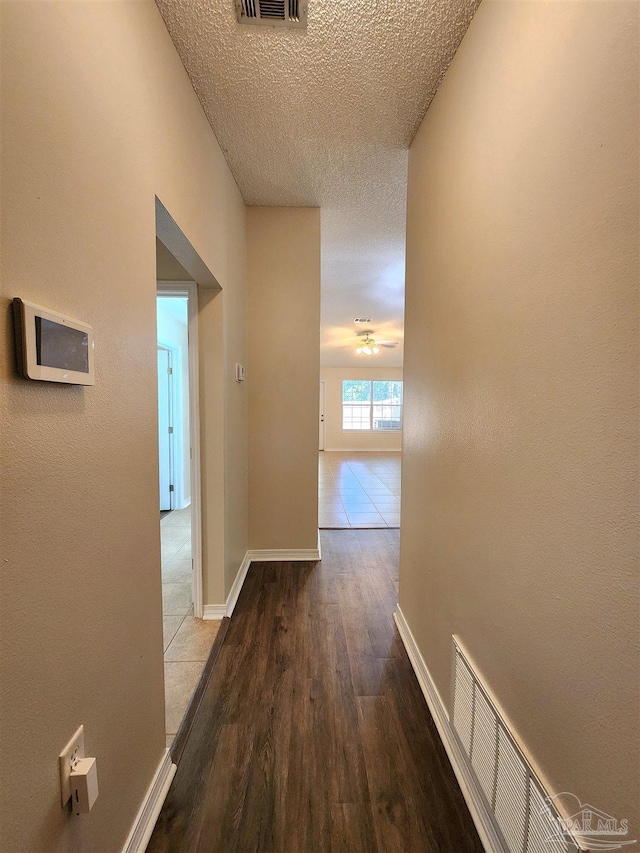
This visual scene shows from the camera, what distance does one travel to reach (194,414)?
2.01 meters

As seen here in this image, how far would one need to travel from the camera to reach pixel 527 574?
2.81 ft

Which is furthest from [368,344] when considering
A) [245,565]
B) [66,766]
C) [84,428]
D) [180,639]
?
[66,766]

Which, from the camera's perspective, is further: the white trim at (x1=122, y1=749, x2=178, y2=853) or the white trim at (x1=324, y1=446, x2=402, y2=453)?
the white trim at (x1=324, y1=446, x2=402, y2=453)

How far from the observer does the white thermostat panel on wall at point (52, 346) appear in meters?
0.57

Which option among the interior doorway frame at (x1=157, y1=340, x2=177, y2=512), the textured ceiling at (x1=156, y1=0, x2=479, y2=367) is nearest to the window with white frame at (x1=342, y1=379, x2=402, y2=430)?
the interior doorway frame at (x1=157, y1=340, x2=177, y2=512)

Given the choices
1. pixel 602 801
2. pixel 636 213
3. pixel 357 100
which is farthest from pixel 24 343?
pixel 357 100

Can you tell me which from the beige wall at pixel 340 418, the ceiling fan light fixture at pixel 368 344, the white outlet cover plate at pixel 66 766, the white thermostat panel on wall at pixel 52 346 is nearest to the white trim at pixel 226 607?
Answer: the white outlet cover plate at pixel 66 766

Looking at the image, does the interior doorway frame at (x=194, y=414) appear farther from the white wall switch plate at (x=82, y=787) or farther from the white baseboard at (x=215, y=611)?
the white wall switch plate at (x=82, y=787)

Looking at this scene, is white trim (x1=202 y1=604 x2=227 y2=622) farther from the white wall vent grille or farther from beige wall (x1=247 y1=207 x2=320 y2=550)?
the white wall vent grille

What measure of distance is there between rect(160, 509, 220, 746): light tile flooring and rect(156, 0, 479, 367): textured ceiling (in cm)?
262

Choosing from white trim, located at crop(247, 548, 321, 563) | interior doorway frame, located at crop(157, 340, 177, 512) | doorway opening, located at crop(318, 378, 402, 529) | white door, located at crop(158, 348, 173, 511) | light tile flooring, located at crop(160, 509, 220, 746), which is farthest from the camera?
doorway opening, located at crop(318, 378, 402, 529)

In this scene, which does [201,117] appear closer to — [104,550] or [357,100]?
[357,100]

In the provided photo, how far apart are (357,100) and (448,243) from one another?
0.84 metres

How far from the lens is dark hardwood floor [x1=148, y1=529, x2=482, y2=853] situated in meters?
1.06
